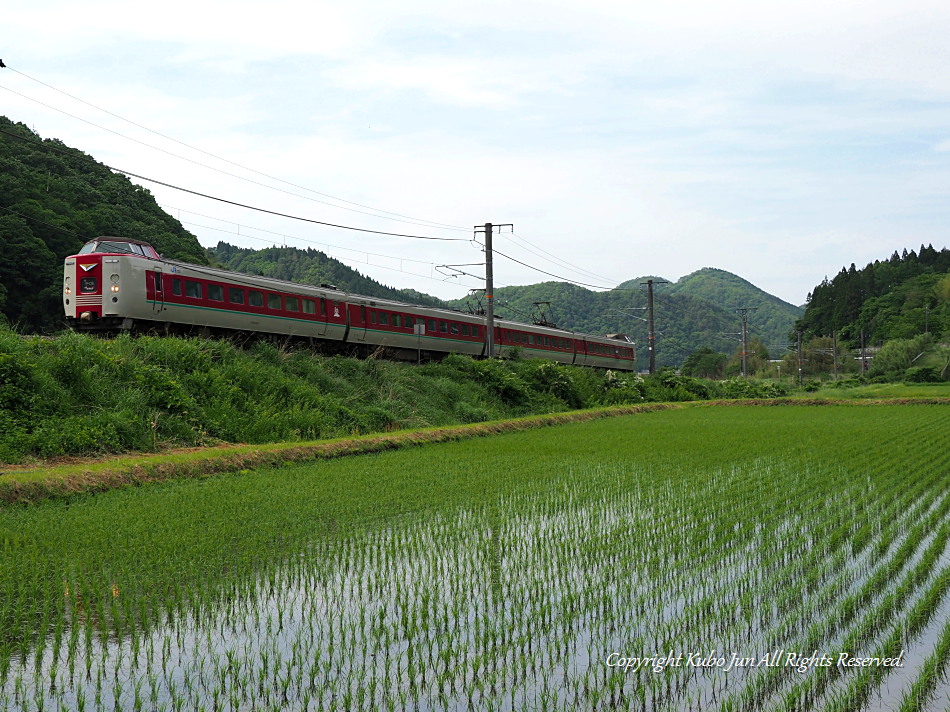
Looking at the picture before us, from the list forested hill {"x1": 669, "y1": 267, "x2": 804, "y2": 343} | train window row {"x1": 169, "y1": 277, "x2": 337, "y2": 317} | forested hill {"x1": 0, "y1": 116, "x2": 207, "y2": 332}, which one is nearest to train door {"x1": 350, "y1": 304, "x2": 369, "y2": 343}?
train window row {"x1": 169, "y1": 277, "x2": 337, "y2": 317}

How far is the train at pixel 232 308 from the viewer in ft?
70.5

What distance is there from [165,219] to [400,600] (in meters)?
51.5

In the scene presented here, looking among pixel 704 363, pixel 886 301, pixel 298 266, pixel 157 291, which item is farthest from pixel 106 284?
pixel 886 301

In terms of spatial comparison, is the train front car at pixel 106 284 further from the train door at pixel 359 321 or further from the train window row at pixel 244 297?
the train door at pixel 359 321

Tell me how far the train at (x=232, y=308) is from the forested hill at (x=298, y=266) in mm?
42382

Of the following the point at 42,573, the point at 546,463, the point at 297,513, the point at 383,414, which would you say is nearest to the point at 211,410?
the point at 383,414

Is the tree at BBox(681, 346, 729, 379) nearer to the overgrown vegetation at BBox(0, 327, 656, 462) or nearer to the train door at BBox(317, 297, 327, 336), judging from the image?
the overgrown vegetation at BBox(0, 327, 656, 462)

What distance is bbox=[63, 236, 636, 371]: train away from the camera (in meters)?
21.5

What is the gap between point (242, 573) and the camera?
7145mm

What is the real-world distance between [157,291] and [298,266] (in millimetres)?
59231

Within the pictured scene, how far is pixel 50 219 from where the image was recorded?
40.8m

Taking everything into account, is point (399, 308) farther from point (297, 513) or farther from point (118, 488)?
point (297, 513)

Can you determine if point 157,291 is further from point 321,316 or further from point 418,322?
point 418,322

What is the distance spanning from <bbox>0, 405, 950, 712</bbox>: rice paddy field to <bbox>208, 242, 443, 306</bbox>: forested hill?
64826 millimetres
